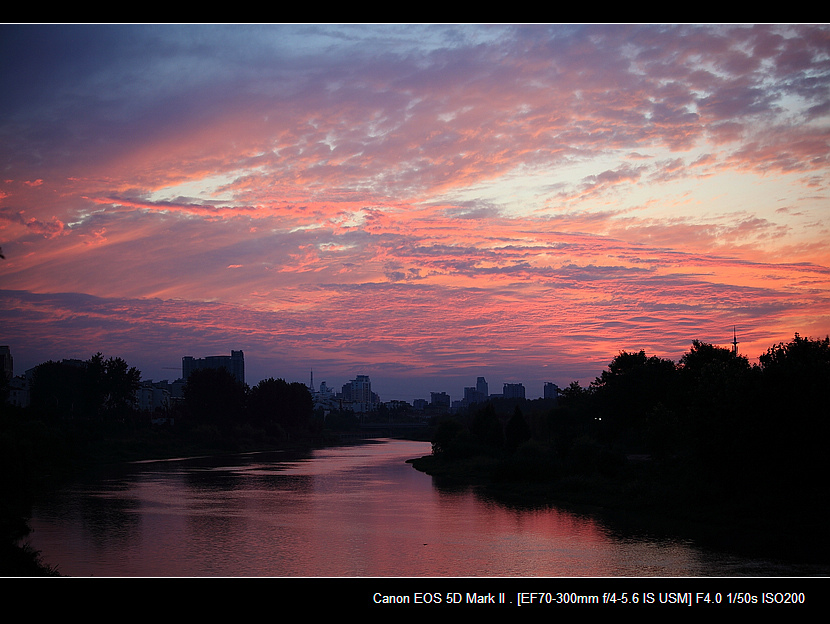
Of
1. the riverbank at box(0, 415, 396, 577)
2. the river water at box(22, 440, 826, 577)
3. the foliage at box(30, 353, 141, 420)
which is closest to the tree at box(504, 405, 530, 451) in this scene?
the river water at box(22, 440, 826, 577)

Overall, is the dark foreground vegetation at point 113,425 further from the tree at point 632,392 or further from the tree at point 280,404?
the tree at point 632,392

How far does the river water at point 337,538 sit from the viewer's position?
70.7 feet

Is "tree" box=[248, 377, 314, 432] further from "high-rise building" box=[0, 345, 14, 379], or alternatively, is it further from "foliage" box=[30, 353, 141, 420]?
"high-rise building" box=[0, 345, 14, 379]

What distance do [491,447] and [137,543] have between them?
41099mm

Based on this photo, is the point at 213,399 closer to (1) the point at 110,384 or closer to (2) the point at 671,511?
(1) the point at 110,384

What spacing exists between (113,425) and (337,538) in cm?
6798

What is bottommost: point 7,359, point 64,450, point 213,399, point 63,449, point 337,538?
point 337,538

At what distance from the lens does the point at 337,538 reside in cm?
2742

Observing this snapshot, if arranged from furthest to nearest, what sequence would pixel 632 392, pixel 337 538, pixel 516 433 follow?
pixel 516 433 → pixel 632 392 → pixel 337 538

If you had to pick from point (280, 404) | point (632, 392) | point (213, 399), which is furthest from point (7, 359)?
point (632, 392)

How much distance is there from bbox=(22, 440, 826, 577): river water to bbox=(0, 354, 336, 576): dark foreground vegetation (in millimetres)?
2273
